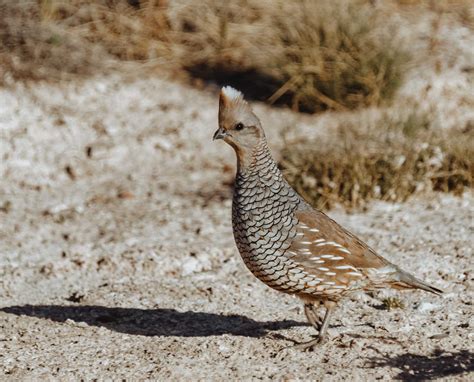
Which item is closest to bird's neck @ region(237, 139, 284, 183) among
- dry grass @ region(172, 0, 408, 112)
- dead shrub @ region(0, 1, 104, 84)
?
dry grass @ region(172, 0, 408, 112)

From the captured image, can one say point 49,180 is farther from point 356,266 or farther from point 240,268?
point 356,266

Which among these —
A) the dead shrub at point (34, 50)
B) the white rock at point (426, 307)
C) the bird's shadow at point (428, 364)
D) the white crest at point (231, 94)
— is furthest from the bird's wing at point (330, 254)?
the dead shrub at point (34, 50)

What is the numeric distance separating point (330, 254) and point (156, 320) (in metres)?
1.22

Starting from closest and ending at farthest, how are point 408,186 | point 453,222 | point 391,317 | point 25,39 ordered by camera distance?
point 391,317, point 453,222, point 408,186, point 25,39

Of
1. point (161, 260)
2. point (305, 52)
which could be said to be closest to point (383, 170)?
point (161, 260)

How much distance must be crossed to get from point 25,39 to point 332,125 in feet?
10.9

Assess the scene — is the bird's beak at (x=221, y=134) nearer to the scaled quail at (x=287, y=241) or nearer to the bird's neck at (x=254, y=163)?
the scaled quail at (x=287, y=241)

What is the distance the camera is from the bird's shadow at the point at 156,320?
5109 mm

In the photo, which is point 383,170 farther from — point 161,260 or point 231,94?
point 231,94

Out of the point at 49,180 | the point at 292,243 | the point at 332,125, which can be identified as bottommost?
the point at 49,180

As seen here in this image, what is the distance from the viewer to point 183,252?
256 inches

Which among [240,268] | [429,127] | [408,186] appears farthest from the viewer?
[429,127]

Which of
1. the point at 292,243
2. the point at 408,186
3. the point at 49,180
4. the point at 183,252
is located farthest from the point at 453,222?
the point at 49,180

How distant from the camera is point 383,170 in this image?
728 centimetres
